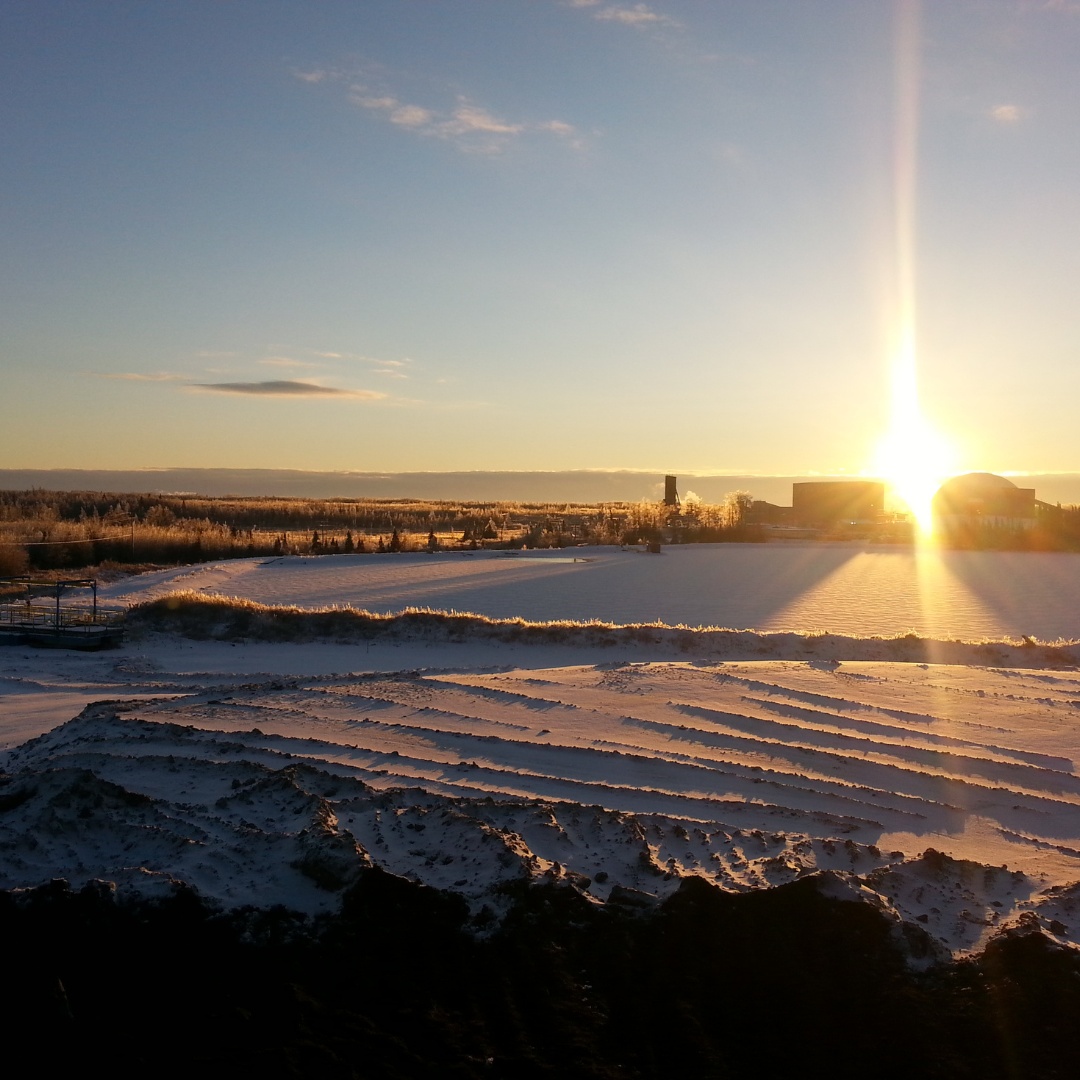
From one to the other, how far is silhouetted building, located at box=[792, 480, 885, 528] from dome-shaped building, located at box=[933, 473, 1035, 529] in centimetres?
263

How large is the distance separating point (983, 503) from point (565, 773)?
35866mm

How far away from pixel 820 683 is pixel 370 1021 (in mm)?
6300

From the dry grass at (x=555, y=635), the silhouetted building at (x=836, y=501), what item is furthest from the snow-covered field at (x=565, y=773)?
the silhouetted building at (x=836, y=501)

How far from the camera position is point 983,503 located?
1524 inches

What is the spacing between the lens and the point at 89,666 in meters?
11.4

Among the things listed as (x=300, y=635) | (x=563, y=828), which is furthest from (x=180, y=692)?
(x=563, y=828)

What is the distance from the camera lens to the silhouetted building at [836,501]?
134 feet

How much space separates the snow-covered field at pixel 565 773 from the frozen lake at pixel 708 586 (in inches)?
152

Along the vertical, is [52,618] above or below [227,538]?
below

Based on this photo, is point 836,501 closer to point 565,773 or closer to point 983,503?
point 983,503

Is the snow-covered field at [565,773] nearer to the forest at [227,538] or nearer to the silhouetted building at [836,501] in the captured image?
the forest at [227,538]

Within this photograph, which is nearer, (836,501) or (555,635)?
(555,635)

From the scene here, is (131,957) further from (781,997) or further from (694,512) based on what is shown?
(694,512)

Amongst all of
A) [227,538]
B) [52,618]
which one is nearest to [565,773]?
[52,618]
